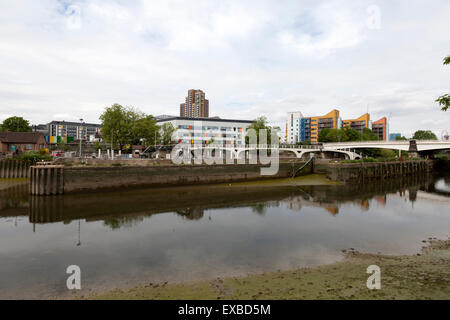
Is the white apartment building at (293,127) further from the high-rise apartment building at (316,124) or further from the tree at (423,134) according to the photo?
the tree at (423,134)

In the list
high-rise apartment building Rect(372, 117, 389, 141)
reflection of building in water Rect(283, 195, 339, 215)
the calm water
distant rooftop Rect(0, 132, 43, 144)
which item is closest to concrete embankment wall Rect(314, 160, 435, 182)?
the calm water

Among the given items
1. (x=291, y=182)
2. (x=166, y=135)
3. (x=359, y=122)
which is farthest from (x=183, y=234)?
(x=359, y=122)

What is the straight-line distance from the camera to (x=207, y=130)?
105 m

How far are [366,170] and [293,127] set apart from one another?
11043 centimetres

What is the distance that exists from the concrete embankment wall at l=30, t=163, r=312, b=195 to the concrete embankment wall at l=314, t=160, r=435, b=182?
37.5 ft

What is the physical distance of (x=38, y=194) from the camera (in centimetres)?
2884

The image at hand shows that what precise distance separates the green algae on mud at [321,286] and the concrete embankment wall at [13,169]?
42517 mm

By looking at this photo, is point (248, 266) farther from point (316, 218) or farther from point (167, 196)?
point (167, 196)

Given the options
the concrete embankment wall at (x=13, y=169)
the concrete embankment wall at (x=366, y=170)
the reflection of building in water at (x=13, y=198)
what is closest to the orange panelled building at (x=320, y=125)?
the concrete embankment wall at (x=366, y=170)

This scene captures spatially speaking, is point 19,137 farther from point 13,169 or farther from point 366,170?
point 366,170

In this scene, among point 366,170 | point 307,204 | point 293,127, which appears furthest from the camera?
point 293,127

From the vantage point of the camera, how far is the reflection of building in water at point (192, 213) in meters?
21.8

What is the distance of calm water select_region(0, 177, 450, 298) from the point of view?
11375mm

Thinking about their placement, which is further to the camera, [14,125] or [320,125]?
[320,125]
